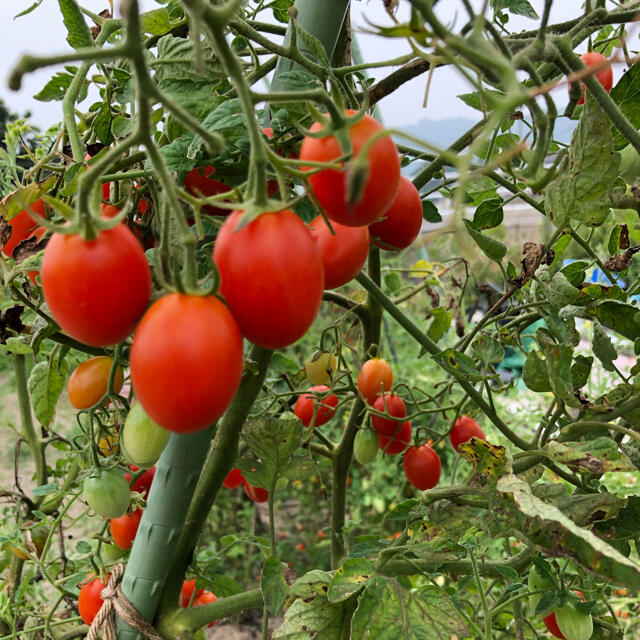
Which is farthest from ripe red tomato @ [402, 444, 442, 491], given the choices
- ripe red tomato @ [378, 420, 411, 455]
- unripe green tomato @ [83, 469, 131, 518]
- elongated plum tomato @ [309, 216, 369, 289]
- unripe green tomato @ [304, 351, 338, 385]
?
elongated plum tomato @ [309, 216, 369, 289]

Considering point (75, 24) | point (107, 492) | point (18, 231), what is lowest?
point (107, 492)

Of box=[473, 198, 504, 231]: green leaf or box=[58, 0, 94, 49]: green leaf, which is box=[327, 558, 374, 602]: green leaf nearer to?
box=[473, 198, 504, 231]: green leaf

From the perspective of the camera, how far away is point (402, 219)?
45 centimetres

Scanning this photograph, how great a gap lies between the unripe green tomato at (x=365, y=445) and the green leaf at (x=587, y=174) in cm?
40

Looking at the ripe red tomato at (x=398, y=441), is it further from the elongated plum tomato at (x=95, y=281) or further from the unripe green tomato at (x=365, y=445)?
the elongated plum tomato at (x=95, y=281)

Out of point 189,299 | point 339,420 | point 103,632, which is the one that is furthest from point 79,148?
point 339,420

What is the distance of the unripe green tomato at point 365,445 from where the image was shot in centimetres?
82

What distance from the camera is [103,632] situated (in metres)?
0.64

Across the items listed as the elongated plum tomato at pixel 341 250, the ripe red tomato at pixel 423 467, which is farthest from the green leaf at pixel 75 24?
the ripe red tomato at pixel 423 467

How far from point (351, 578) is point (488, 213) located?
391 mm

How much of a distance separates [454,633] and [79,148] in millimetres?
479

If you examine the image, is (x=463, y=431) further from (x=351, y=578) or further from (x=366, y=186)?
(x=366, y=186)

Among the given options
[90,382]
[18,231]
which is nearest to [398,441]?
[90,382]

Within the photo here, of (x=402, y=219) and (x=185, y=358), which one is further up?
(x=402, y=219)
